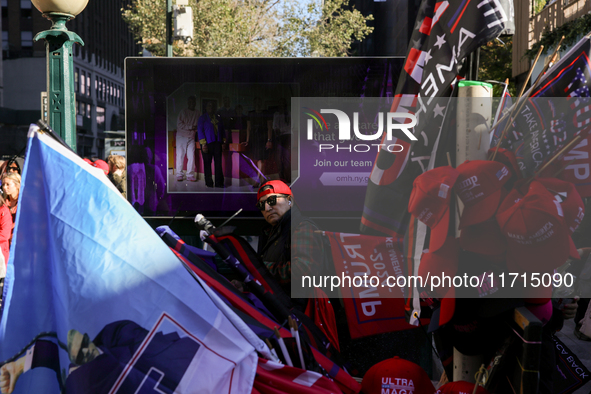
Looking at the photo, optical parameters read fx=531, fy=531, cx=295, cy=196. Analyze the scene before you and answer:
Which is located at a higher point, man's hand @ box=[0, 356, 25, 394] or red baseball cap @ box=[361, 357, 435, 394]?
man's hand @ box=[0, 356, 25, 394]

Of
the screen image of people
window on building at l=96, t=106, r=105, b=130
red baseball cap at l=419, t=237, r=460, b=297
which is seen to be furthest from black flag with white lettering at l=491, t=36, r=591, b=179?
window on building at l=96, t=106, r=105, b=130

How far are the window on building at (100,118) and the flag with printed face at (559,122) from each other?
6214cm

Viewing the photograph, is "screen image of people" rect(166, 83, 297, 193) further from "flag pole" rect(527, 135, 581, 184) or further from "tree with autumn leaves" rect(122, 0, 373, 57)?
"tree with autumn leaves" rect(122, 0, 373, 57)

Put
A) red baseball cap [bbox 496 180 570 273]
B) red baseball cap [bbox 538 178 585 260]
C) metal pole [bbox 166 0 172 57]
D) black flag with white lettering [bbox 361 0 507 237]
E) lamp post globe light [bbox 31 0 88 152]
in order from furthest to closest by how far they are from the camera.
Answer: metal pole [bbox 166 0 172 57]
lamp post globe light [bbox 31 0 88 152]
black flag with white lettering [bbox 361 0 507 237]
red baseball cap [bbox 538 178 585 260]
red baseball cap [bbox 496 180 570 273]

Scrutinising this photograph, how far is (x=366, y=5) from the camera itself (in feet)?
125

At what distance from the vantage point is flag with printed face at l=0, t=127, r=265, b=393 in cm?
238

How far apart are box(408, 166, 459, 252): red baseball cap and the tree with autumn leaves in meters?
16.4

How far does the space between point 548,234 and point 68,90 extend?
490cm

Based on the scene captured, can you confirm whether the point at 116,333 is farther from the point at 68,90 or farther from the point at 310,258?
the point at 68,90

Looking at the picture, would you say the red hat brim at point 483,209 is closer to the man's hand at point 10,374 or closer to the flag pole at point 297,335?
the flag pole at point 297,335

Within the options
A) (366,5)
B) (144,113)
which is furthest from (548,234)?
(366,5)

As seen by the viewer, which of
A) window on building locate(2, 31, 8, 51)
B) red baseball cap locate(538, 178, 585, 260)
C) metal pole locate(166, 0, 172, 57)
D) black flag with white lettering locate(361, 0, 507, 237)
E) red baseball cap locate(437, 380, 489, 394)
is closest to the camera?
red baseball cap locate(538, 178, 585, 260)

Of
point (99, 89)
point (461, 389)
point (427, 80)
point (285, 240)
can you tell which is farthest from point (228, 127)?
point (99, 89)

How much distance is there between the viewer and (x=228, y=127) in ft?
19.9
